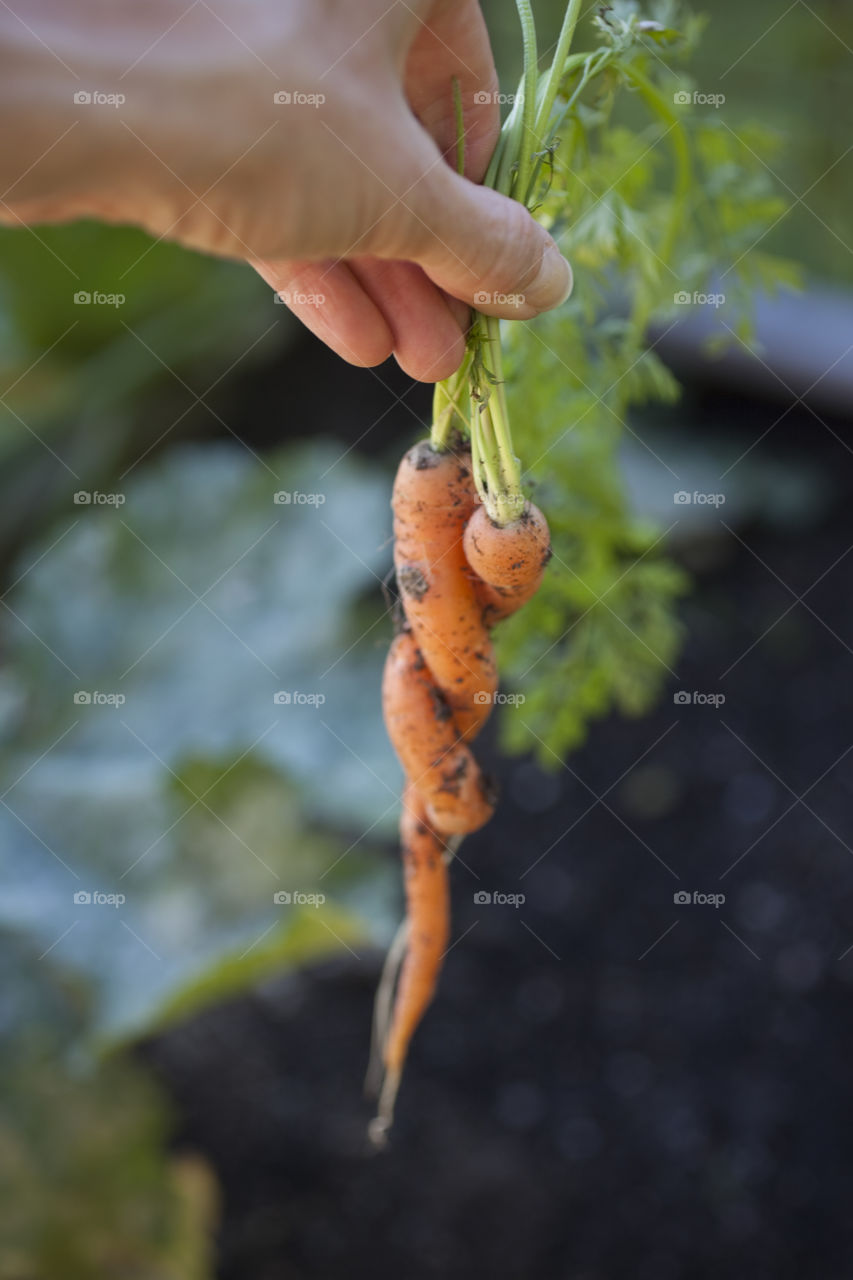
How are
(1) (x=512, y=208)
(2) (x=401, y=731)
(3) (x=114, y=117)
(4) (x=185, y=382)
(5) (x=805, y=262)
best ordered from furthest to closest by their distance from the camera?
(4) (x=185, y=382)
(5) (x=805, y=262)
(2) (x=401, y=731)
(1) (x=512, y=208)
(3) (x=114, y=117)

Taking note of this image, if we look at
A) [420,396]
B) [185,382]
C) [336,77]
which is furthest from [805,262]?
[336,77]

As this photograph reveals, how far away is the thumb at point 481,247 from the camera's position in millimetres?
630

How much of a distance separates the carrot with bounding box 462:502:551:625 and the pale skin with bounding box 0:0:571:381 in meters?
0.18

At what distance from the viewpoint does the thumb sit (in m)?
0.63

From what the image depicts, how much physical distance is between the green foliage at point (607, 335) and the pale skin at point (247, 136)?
0.56 feet

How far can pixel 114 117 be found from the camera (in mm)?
536

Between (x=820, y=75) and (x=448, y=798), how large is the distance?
2.11 meters

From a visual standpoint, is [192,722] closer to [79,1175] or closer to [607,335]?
[79,1175]

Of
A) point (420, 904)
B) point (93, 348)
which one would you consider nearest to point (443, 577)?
point (420, 904)

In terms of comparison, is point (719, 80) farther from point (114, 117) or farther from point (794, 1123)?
point (114, 117)

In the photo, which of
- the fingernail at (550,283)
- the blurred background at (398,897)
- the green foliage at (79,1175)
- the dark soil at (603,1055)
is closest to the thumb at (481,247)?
the fingernail at (550,283)

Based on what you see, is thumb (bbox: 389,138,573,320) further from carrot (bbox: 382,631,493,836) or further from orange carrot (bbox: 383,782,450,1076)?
orange carrot (bbox: 383,782,450,1076)

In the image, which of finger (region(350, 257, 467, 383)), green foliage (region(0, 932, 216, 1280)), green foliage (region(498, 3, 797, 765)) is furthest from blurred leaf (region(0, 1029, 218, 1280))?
finger (region(350, 257, 467, 383))

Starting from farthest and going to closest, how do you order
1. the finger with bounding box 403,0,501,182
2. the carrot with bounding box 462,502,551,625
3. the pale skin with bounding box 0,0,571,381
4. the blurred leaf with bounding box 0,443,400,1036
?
the blurred leaf with bounding box 0,443,400,1036, the carrot with bounding box 462,502,551,625, the finger with bounding box 403,0,501,182, the pale skin with bounding box 0,0,571,381
